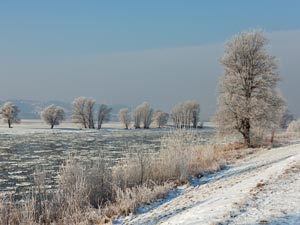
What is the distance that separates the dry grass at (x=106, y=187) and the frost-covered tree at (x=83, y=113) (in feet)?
298

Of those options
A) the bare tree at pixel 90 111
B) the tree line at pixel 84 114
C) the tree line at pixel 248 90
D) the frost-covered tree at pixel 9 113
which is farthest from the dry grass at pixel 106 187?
the frost-covered tree at pixel 9 113

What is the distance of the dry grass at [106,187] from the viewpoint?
970cm

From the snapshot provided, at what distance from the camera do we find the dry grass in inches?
382

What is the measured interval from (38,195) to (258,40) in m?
22.8

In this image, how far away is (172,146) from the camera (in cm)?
1567

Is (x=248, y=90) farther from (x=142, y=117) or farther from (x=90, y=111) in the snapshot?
(x=142, y=117)

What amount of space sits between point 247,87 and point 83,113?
81282mm

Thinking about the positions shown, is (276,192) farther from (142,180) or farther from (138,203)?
(142,180)

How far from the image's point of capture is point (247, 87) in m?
29.5

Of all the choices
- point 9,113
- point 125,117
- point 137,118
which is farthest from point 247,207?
point 137,118

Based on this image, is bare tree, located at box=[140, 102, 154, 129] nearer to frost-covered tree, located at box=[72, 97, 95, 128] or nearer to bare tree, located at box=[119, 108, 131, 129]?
bare tree, located at box=[119, 108, 131, 129]

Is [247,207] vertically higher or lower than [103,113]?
lower

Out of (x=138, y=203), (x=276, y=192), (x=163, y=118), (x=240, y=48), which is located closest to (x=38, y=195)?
(x=138, y=203)

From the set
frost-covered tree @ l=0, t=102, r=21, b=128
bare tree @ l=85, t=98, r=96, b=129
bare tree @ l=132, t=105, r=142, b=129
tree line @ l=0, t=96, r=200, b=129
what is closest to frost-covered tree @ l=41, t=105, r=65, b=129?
tree line @ l=0, t=96, r=200, b=129
